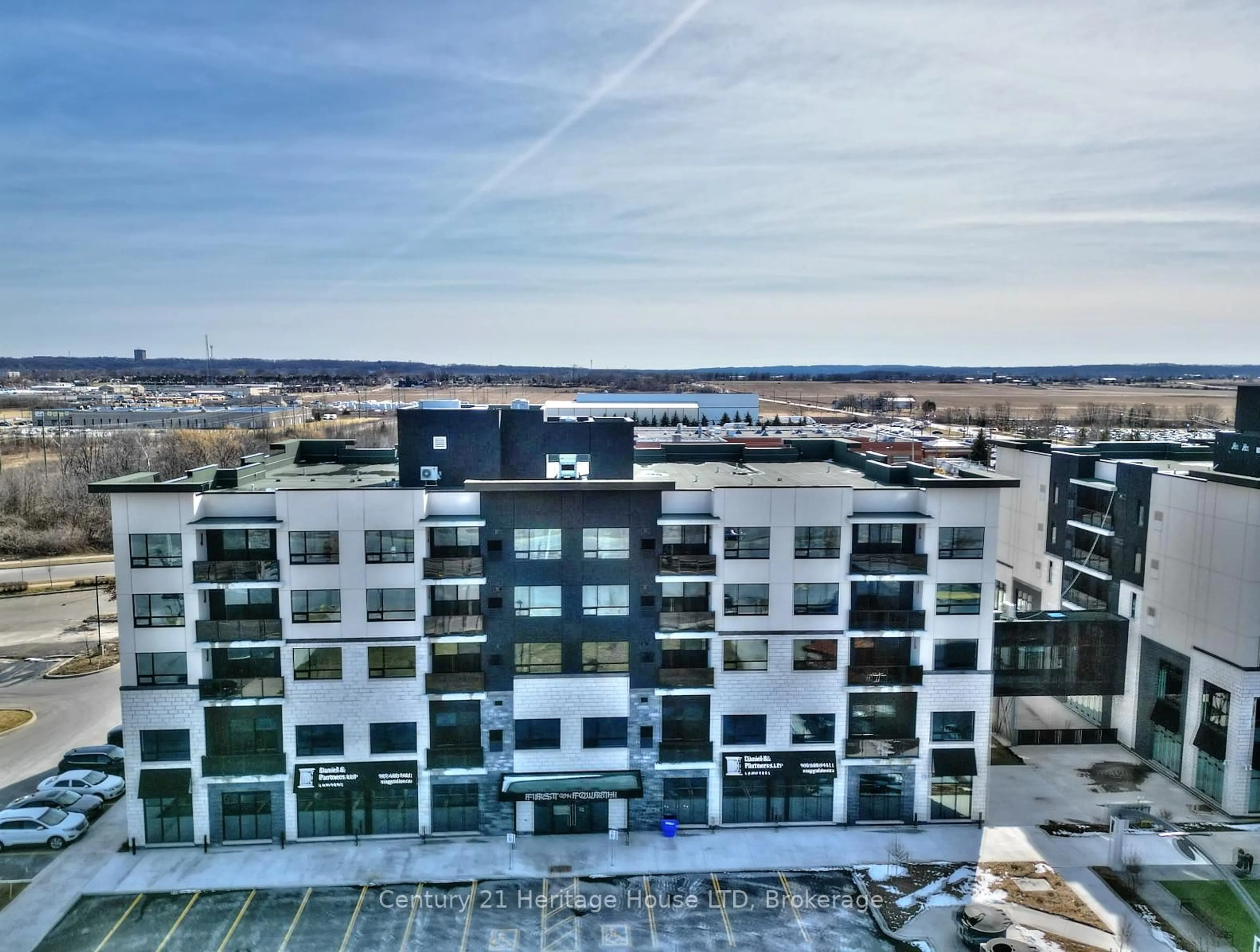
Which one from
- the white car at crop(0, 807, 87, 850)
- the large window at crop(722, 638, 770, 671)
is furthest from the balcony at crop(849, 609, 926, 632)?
the white car at crop(0, 807, 87, 850)

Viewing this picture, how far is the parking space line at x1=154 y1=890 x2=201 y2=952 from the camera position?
107 ft

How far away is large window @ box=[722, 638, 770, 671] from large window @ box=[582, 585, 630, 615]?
17.3ft

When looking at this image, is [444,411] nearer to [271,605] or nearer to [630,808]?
[271,605]

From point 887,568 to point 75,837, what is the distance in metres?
41.3

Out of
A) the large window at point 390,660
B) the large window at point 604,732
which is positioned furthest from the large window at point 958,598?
the large window at point 390,660

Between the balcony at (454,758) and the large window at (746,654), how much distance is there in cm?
1262

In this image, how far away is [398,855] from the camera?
128 ft

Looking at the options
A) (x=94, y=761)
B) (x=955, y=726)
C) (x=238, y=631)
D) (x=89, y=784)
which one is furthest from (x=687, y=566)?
(x=94, y=761)

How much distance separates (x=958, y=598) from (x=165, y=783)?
128 ft

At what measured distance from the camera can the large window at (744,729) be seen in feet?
137

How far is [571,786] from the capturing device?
3984 centimetres

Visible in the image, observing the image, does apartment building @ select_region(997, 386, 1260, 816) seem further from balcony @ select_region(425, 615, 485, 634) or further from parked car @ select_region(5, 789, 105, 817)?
parked car @ select_region(5, 789, 105, 817)

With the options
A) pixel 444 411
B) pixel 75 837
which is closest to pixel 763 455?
pixel 444 411

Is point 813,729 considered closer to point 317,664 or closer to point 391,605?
point 391,605
